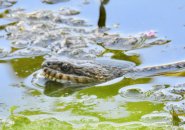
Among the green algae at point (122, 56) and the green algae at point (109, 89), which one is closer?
the green algae at point (109, 89)

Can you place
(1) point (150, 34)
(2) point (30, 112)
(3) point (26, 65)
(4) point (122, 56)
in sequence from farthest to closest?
1. (1) point (150, 34)
2. (4) point (122, 56)
3. (3) point (26, 65)
4. (2) point (30, 112)

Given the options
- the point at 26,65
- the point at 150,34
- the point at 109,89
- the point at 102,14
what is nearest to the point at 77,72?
the point at 109,89

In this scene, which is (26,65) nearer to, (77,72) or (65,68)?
(65,68)

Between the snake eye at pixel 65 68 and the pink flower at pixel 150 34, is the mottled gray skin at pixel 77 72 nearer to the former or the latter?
the snake eye at pixel 65 68

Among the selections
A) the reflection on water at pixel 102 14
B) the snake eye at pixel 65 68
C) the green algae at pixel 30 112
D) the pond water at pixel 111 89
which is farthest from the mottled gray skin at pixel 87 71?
the reflection on water at pixel 102 14

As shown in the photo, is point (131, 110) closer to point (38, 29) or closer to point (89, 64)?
point (89, 64)

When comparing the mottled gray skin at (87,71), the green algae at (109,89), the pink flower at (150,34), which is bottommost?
the green algae at (109,89)

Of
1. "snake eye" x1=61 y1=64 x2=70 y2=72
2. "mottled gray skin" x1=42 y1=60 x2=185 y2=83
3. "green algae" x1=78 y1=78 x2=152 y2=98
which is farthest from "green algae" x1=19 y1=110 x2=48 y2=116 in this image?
"snake eye" x1=61 y1=64 x2=70 y2=72

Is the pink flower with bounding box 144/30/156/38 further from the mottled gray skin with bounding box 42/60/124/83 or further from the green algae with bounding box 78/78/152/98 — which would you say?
the green algae with bounding box 78/78/152/98
